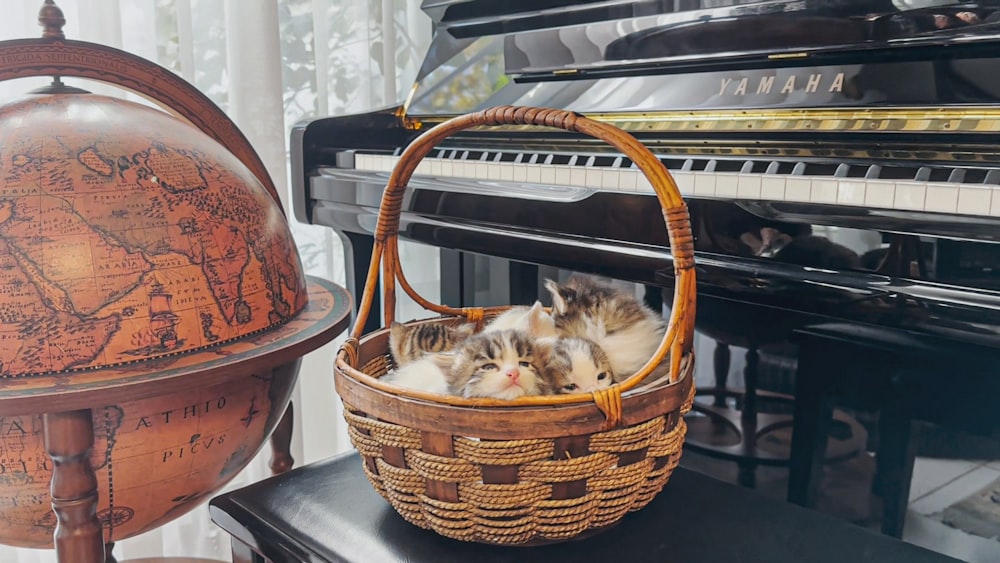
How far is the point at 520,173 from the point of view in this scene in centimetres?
125

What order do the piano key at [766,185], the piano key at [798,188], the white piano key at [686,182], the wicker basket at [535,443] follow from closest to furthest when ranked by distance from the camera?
the wicker basket at [535,443]
the piano key at [766,185]
the piano key at [798,188]
the white piano key at [686,182]

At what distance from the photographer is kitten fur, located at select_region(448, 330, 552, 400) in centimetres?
76

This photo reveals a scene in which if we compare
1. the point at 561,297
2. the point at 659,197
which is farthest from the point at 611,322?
the point at 659,197

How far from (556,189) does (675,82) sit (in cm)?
28

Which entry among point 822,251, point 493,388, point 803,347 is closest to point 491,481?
point 493,388

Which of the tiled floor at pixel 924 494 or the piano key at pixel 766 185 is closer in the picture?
the piano key at pixel 766 185

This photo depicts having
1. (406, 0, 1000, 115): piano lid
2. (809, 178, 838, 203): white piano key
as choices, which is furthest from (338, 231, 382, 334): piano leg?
(809, 178, 838, 203): white piano key

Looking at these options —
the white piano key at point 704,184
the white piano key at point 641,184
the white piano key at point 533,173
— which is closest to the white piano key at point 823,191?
the white piano key at point 704,184

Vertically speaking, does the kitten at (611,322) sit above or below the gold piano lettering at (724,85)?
below

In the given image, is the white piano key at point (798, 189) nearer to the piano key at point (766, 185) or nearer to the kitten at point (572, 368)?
the piano key at point (766, 185)

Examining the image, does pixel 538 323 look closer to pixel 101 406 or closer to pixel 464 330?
pixel 464 330

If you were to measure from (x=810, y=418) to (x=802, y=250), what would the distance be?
1.60 feet

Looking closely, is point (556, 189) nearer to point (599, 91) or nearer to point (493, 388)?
point (599, 91)

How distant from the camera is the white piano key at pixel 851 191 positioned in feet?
2.87
